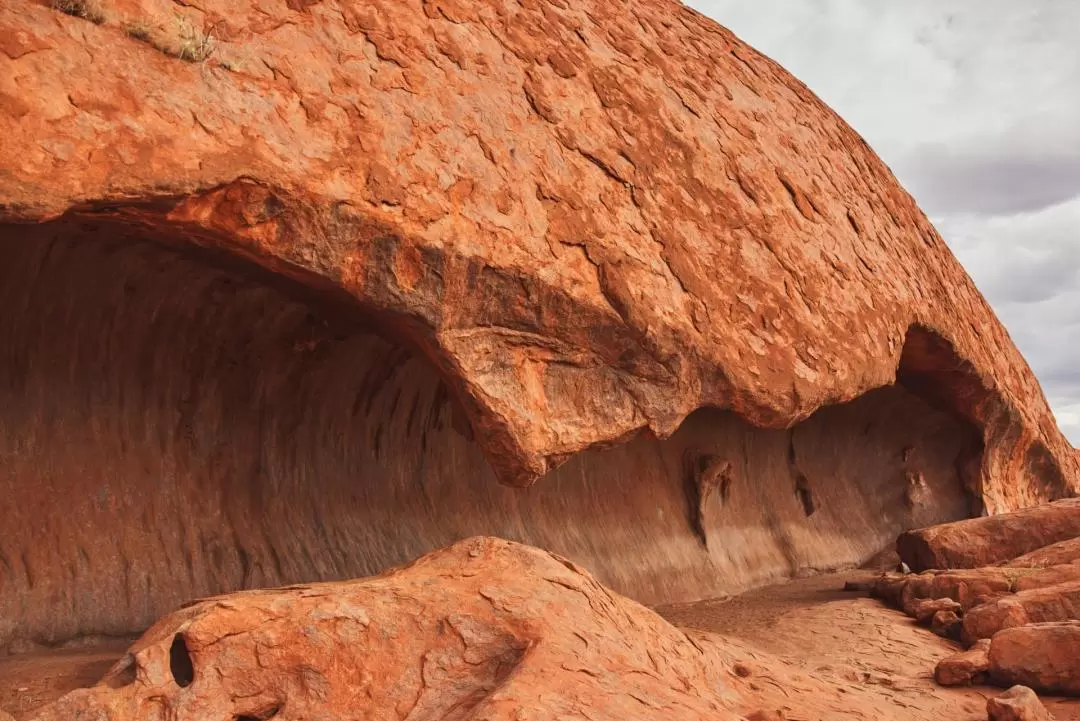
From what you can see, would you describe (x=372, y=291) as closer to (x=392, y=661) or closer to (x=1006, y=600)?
(x=392, y=661)

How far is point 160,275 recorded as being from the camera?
4496mm

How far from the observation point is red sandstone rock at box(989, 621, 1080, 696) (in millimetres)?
4598

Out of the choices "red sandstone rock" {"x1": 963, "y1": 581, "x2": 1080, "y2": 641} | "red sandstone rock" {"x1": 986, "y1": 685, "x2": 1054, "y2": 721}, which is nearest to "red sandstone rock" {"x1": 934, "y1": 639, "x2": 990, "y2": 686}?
"red sandstone rock" {"x1": 963, "y1": 581, "x2": 1080, "y2": 641}

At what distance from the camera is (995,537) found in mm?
7672

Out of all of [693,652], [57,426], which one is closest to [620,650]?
[693,652]

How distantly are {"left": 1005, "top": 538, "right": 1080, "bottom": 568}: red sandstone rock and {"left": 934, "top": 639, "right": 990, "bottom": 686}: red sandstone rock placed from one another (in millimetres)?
2005

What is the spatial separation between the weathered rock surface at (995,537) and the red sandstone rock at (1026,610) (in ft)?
6.13

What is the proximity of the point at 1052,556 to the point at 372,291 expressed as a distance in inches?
199

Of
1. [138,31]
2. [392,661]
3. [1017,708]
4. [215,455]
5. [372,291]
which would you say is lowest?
[1017,708]

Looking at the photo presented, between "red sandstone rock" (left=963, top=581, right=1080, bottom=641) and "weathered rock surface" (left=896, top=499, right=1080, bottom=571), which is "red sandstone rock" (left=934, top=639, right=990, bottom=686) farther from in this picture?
"weathered rock surface" (left=896, top=499, right=1080, bottom=571)

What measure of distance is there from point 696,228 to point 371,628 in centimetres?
334

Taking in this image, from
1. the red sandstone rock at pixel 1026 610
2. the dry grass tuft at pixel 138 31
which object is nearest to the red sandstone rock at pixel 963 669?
the red sandstone rock at pixel 1026 610

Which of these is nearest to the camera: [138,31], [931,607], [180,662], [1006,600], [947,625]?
[180,662]

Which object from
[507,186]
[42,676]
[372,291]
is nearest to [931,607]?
[507,186]
